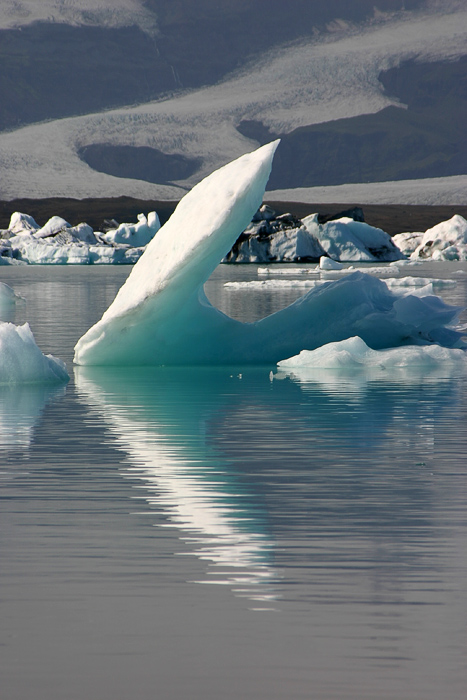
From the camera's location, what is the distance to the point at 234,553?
335 centimetres

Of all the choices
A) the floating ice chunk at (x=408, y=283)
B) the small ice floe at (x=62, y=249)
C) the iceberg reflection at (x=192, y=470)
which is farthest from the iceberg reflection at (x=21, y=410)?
the small ice floe at (x=62, y=249)

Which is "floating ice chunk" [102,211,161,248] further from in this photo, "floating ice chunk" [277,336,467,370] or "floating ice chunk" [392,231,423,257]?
"floating ice chunk" [277,336,467,370]

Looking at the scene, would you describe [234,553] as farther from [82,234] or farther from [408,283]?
[82,234]

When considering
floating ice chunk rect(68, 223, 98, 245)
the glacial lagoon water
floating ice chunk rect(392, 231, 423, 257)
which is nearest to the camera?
the glacial lagoon water

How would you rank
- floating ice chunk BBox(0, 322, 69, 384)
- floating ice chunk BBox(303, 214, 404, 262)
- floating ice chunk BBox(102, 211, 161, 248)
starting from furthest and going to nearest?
floating ice chunk BBox(102, 211, 161, 248), floating ice chunk BBox(303, 214, 404, 262), floating ice chunk BBox(0, 322, 69, 384)

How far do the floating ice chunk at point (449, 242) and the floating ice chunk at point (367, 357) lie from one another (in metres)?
33.7

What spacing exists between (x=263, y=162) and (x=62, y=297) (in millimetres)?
13028

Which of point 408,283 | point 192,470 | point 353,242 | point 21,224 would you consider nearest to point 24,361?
point 192,470

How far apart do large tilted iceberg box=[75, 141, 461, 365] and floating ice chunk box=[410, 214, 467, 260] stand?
32.9m

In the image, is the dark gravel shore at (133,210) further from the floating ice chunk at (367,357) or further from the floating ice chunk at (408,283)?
the floating ice chunk at (367,357)

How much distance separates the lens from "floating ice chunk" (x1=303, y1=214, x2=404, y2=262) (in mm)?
40469

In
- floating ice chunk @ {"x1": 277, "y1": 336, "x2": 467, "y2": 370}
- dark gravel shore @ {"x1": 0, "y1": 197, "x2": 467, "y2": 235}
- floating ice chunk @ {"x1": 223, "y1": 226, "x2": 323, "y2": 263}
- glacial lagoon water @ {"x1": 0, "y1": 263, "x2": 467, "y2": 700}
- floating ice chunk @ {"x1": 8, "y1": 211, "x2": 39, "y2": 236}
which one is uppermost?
dark gravel shore @ {"x1": 0, "y1": 197, "x2": 467, "y2": 235}

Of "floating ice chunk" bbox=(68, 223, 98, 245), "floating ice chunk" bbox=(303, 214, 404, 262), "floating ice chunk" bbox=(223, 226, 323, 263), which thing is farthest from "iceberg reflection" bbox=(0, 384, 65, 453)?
"floating ice chunk" bbox=(68, 223, 98, 245)

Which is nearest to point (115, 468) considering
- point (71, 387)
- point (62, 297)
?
point (71, 387)
